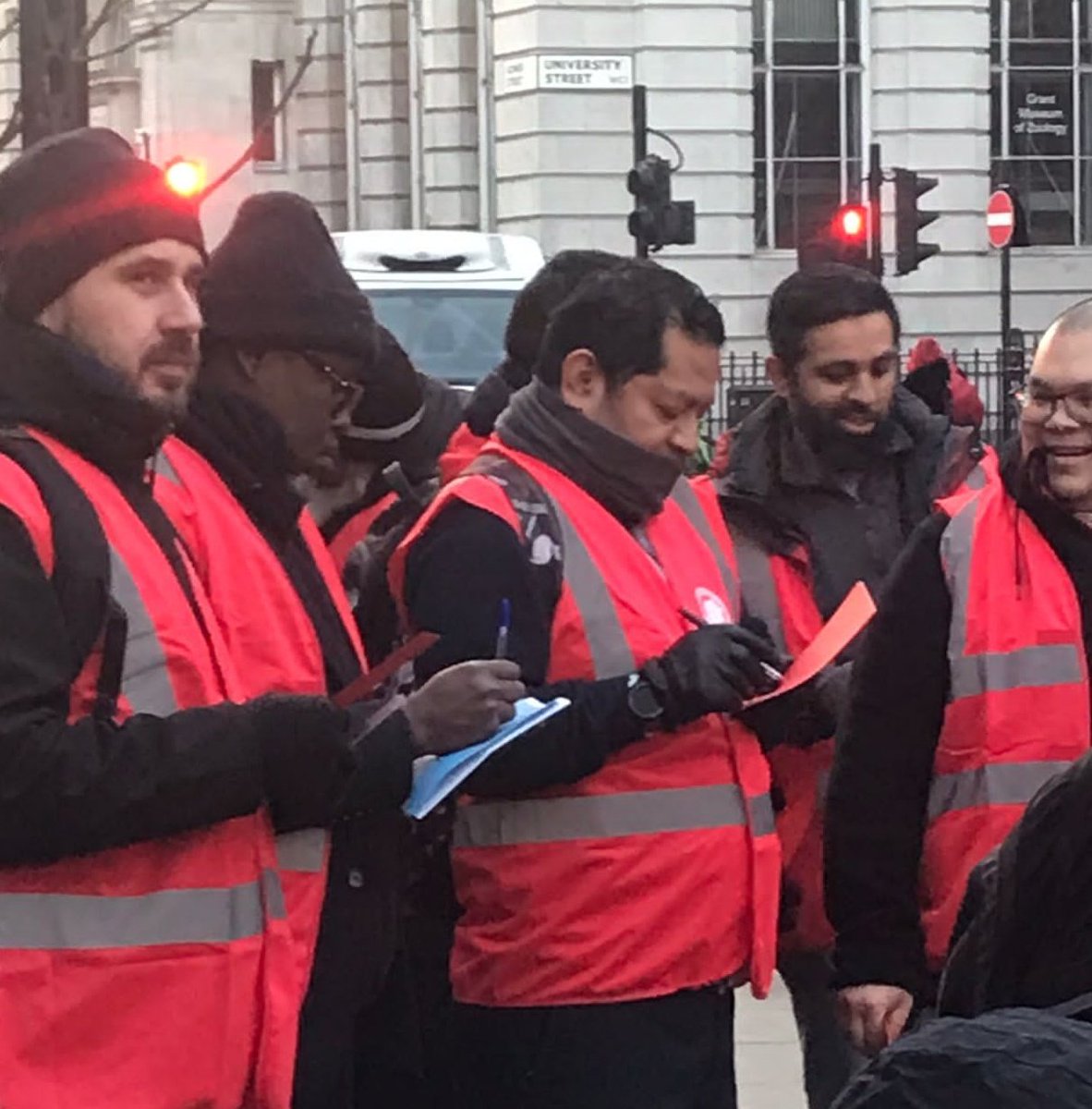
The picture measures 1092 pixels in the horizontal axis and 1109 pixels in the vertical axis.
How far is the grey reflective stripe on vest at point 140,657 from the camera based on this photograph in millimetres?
3223

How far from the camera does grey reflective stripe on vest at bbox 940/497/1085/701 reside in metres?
4.07

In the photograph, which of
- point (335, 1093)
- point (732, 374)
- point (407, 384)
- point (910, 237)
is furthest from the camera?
point (732, 374)

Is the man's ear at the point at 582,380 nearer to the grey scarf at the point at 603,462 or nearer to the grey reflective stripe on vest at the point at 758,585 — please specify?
the grey scarf at the point at 603,462

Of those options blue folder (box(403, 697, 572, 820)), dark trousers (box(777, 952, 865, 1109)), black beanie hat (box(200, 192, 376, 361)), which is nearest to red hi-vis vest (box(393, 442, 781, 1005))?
black beanie hat (box(200, 192, 376, 361))

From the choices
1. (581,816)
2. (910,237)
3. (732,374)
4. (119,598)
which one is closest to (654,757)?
(581,816)

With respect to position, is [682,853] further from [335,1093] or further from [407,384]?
[407,384]

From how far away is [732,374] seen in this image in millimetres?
26094

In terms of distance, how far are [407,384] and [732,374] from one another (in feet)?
68.1

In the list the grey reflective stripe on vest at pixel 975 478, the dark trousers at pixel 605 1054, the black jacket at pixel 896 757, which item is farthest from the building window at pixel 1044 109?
the dark trousers at pixel 605 1054

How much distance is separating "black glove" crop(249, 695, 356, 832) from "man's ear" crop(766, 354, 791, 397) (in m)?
2.15

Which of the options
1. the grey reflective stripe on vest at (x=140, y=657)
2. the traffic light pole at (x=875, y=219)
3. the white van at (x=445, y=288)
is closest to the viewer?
the grey reflective stripe on vest at (x=140, y=657)

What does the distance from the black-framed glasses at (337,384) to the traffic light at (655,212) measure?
1638 cm

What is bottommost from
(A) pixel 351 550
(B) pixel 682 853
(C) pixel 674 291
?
(B) pixel 682 853

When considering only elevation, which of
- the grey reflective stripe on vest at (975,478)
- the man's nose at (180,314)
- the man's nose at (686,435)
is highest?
the man's nose at (180,314)
